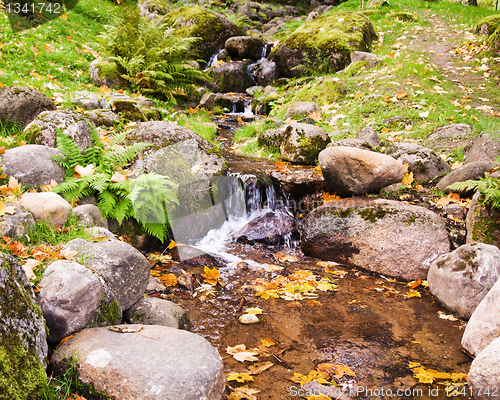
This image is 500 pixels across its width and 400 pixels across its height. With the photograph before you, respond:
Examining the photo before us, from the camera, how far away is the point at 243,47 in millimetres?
13938

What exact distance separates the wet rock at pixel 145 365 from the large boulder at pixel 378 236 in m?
2.88

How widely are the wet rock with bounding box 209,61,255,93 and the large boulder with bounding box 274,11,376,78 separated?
1.56 m

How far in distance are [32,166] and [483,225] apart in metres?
5.60

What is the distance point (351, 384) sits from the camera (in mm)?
2432

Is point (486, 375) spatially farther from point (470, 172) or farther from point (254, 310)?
point (470, 172)

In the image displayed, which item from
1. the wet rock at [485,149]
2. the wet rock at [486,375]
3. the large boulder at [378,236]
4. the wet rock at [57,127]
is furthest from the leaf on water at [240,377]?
the wet rock at [485,149]

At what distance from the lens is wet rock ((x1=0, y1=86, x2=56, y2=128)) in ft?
15.2

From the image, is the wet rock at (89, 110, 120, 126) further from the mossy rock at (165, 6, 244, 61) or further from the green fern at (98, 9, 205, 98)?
the mossy rock at (165, 6, 244, 61)

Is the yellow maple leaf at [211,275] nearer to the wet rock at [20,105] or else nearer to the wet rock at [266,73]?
the wet rock at [20,105]

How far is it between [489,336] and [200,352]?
2382mm

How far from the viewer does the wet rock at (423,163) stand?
5117mm

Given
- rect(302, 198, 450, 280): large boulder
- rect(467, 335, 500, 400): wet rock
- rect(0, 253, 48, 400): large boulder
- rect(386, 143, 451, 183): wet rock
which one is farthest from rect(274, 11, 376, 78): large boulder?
rect(0, 253, 48, 400): large boulder

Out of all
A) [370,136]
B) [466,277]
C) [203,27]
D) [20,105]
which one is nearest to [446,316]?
[466,277]

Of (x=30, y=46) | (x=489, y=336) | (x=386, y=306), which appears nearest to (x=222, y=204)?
(x=386, y=306)
